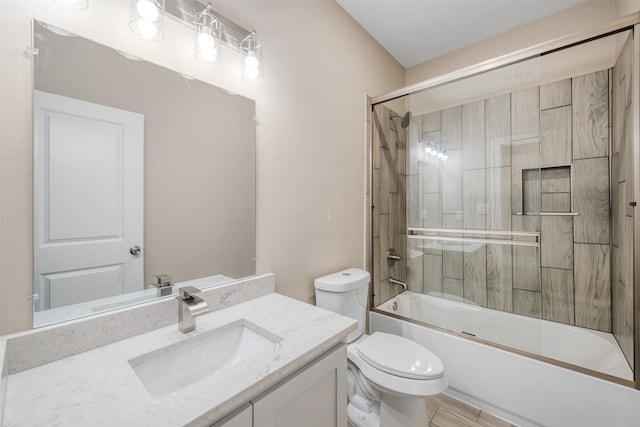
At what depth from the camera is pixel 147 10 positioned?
924 millimetres

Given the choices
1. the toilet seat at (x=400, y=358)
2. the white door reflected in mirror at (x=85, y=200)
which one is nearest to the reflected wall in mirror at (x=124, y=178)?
the white door reflected in mirror at (x=85, y=200)

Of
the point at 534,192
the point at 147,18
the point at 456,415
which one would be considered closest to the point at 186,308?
the point at 147,18

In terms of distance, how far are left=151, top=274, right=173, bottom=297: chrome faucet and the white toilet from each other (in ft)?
2.64

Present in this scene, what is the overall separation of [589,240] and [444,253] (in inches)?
37.3

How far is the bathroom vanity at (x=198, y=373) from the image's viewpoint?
570 mm

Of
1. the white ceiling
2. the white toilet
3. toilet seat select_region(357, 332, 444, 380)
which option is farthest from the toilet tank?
the white ceiling

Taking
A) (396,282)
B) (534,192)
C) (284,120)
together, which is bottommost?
(396,282)

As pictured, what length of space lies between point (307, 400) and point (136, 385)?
0.47m

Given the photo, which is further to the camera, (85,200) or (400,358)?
(400,358)

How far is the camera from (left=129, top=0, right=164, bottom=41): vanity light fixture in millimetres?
914

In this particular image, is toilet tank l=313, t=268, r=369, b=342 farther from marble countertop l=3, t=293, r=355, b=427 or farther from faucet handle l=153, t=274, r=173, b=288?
faucet handle l=153, t=274, r=173, b=288

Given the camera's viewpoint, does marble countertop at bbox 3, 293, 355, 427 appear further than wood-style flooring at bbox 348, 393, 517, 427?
No

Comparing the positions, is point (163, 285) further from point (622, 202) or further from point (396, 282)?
point (622, 202)

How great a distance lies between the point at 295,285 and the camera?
1534mm
